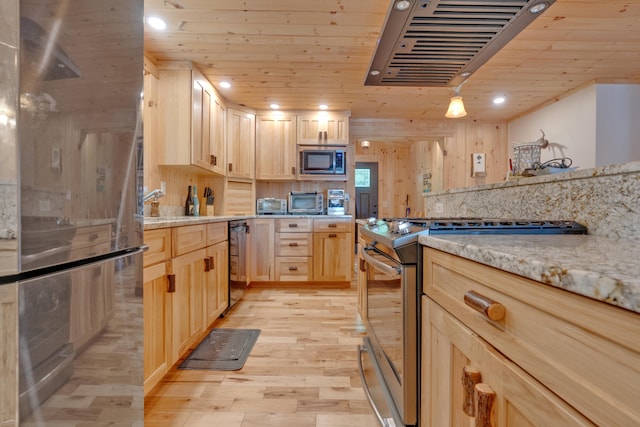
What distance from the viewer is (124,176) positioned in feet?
3.13

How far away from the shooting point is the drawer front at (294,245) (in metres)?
3.53

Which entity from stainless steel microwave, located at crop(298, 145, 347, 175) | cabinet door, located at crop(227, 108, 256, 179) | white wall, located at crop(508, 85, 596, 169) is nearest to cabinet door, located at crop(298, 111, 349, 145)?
stainless steel microwave, located at crop(298, 145, 347, 175)

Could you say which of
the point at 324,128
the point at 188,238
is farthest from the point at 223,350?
the point at 324,128

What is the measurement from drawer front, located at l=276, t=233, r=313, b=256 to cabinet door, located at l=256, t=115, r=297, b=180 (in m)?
0.82

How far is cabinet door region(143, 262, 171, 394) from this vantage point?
1.38 m

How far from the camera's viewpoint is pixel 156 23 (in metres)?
2.09

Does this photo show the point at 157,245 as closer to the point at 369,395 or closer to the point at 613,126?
the point at 369,395

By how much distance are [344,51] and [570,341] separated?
2.54 m

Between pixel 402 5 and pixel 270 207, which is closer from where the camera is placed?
pixel 402 5

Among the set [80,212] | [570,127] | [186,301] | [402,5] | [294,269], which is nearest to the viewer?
[80,212]

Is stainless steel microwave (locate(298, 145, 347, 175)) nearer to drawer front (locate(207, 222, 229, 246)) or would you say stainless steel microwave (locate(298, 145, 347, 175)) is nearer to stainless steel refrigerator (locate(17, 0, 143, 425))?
drawer front (locate(207, 222, 229, 246))

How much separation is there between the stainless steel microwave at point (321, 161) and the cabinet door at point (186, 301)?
A: 2060 mm

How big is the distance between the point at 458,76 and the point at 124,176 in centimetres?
223

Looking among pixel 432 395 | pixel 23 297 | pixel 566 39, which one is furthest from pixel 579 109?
pixel 23 297
